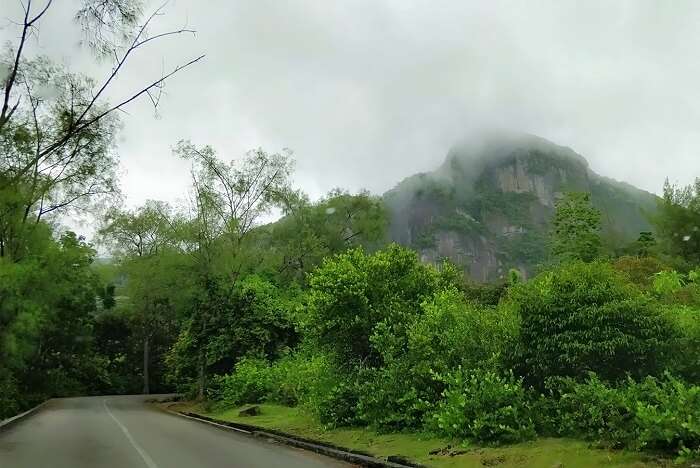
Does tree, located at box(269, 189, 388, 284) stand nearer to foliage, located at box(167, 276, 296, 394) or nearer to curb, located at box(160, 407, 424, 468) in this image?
foliage, located at box(167, 276, 296, 394)

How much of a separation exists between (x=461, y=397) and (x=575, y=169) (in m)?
156

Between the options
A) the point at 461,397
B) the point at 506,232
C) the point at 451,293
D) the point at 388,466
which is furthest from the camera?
the point at 506,232

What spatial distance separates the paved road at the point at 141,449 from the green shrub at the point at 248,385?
6.35m

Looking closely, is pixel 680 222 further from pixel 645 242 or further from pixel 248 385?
pixel 248 385

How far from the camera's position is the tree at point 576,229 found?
50.7 metres

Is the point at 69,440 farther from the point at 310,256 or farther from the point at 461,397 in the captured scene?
the point at 310,256

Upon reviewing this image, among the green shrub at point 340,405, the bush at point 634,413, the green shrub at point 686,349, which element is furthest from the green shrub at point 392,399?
the green shrub at point 686,349

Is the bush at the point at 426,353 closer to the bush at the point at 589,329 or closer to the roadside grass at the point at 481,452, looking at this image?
the roadside grass at the point at 481,452

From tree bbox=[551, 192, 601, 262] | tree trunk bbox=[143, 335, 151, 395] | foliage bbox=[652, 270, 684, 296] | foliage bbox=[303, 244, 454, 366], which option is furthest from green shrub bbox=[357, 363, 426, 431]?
tree trunk bbox=[143, 335, 151, 395]

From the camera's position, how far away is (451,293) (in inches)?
651

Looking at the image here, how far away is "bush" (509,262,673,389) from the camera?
37.0ft

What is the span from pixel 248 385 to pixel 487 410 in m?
18.6

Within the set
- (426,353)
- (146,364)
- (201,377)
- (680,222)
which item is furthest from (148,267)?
(680,222)

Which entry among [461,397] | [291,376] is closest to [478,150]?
[291,376]
